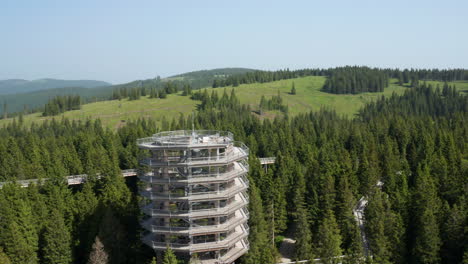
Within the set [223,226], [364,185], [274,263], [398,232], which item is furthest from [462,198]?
[223,226]

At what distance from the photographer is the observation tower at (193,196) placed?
6738 centimetres

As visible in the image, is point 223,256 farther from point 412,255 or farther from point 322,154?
point 322,154

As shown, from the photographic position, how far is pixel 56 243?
79.4 metres

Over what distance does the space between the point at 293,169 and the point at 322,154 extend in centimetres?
1985

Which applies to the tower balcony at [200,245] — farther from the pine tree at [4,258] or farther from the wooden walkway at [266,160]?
the wooden walkway at [266,160]

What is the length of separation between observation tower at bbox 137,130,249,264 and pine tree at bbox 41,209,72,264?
702 inches

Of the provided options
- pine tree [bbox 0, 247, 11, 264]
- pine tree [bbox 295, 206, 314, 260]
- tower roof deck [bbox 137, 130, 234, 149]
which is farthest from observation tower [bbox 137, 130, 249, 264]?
pine tree [bbox 0, 247, 11, 264]

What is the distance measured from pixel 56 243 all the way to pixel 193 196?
31459 millimetres

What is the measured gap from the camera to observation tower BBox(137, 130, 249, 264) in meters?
67.4

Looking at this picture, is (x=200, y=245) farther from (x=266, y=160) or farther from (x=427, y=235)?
(x=266, y=160)

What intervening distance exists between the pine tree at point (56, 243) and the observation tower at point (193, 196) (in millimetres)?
17826

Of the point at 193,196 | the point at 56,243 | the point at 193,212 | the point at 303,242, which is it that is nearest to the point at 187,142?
the point at 193,196

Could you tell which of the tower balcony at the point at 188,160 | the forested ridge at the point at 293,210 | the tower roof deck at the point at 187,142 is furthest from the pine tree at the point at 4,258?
the tower roof deck at the point at 187,142

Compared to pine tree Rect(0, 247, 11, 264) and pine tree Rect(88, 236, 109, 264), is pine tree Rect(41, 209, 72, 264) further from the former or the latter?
pine tree Rect(88, 236, 109, 264)
